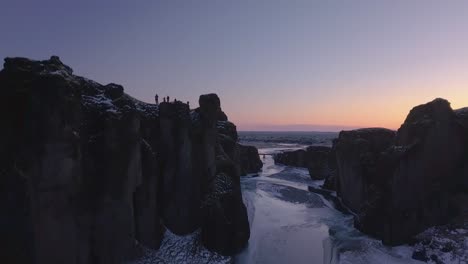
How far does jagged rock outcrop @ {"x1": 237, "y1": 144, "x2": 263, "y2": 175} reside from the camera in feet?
258

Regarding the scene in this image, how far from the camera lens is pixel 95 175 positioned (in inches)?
816

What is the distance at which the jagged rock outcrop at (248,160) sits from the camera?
7856cm

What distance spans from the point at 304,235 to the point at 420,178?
11.1 m

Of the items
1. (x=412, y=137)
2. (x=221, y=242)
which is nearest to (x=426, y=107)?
(x=412, y=137)

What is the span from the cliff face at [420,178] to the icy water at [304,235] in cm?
195

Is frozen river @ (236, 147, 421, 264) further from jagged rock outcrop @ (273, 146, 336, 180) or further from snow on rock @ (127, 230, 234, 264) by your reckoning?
jagged rock outcrop @ (273, 146, 336, 180)

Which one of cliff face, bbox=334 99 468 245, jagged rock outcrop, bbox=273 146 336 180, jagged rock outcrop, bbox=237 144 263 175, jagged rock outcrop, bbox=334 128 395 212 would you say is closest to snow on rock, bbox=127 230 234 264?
cliff face, bbox=334 99 468 245

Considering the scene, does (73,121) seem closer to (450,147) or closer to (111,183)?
(111,183)

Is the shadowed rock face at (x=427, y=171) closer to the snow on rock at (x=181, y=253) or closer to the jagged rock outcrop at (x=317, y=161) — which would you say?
the snow on rock at (x=181, y=253)

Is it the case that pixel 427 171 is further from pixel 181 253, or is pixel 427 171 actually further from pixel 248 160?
pixel 248 160

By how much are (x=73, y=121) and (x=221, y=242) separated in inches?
563

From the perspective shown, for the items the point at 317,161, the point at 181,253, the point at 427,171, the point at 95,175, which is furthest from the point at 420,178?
the point at 317,161

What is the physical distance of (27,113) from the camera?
55.9ft

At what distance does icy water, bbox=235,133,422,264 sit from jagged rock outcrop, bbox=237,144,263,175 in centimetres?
2409
